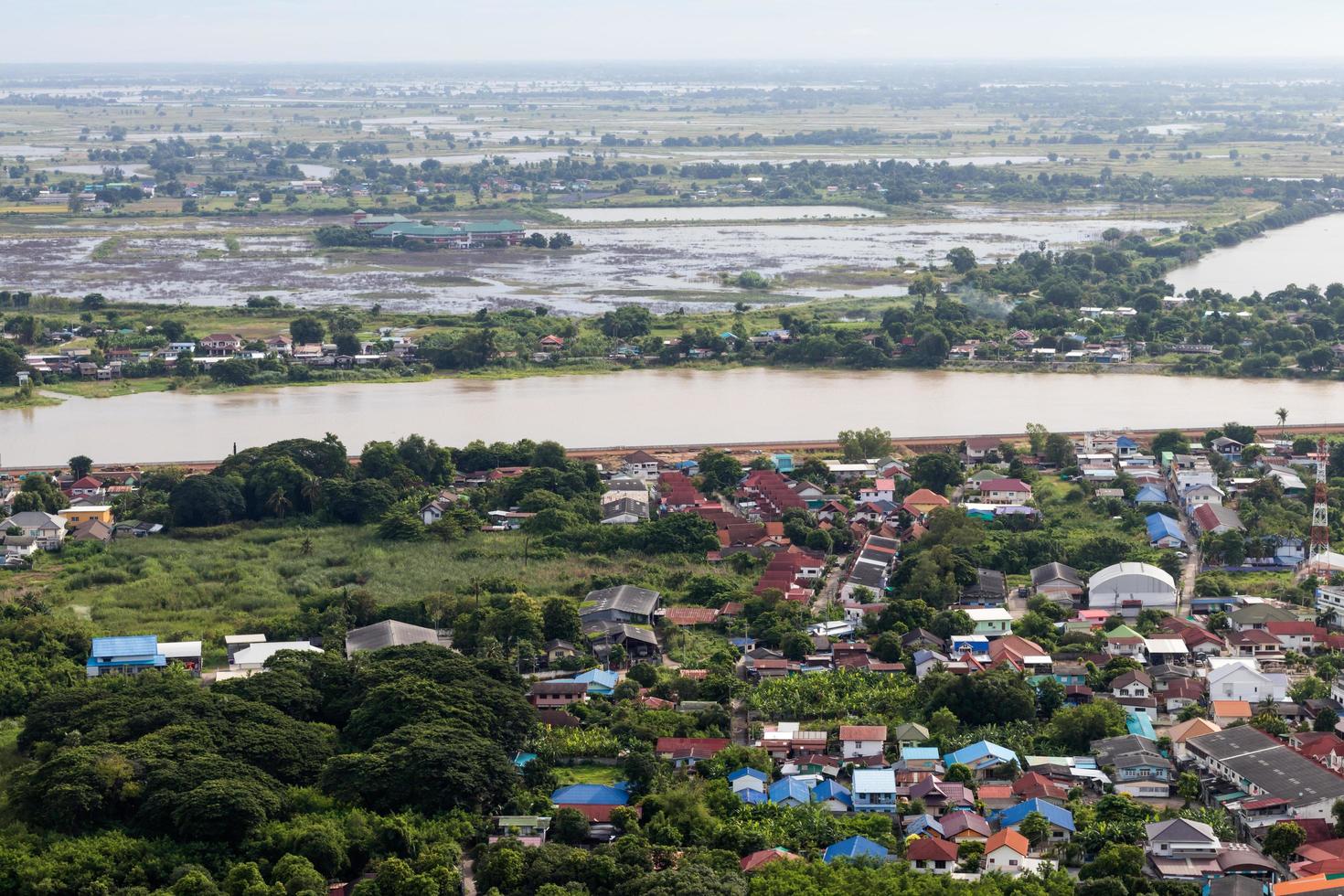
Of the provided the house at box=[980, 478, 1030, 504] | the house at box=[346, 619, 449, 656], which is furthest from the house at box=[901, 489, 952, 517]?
the house at box=[346, 619, 449, 656]

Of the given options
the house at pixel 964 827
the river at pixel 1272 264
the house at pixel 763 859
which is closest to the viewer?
the house at pixel 763 859

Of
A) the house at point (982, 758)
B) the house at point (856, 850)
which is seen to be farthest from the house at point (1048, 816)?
the house at point (856, 850)

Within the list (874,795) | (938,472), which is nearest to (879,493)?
(938,472)

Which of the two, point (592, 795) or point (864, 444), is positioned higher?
point (864, 444)

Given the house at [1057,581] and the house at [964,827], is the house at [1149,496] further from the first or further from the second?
→ the house at [964,827]

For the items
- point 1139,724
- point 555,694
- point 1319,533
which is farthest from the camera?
point 1319,533

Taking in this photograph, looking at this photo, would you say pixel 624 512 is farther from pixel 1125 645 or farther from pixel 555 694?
pixel 1125 645

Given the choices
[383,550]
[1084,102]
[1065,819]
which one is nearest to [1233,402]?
[383,550]
